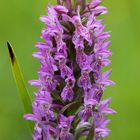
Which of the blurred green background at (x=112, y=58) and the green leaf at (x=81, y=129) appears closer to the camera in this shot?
the green leaf at (x=81, y=129)

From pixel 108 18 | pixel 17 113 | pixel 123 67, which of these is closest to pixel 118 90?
pixel 123 67

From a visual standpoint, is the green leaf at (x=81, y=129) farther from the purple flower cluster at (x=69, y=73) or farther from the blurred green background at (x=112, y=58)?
the blurred green background at (x=112, y=58)

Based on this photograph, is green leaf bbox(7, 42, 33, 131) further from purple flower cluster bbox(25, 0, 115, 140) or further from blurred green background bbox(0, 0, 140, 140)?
blurred green background bbox(0, 0, 140, 140)

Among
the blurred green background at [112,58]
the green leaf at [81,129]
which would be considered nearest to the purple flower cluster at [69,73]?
the green leaf at [81,129]

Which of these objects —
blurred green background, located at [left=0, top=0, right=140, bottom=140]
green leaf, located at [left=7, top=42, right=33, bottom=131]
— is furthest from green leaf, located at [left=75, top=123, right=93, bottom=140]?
blurred green background, located at [left=0, top=0, right=140, bottom=140]

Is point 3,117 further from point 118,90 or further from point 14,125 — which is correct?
point 118,90

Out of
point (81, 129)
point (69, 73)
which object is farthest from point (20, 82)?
point (81, 129)
